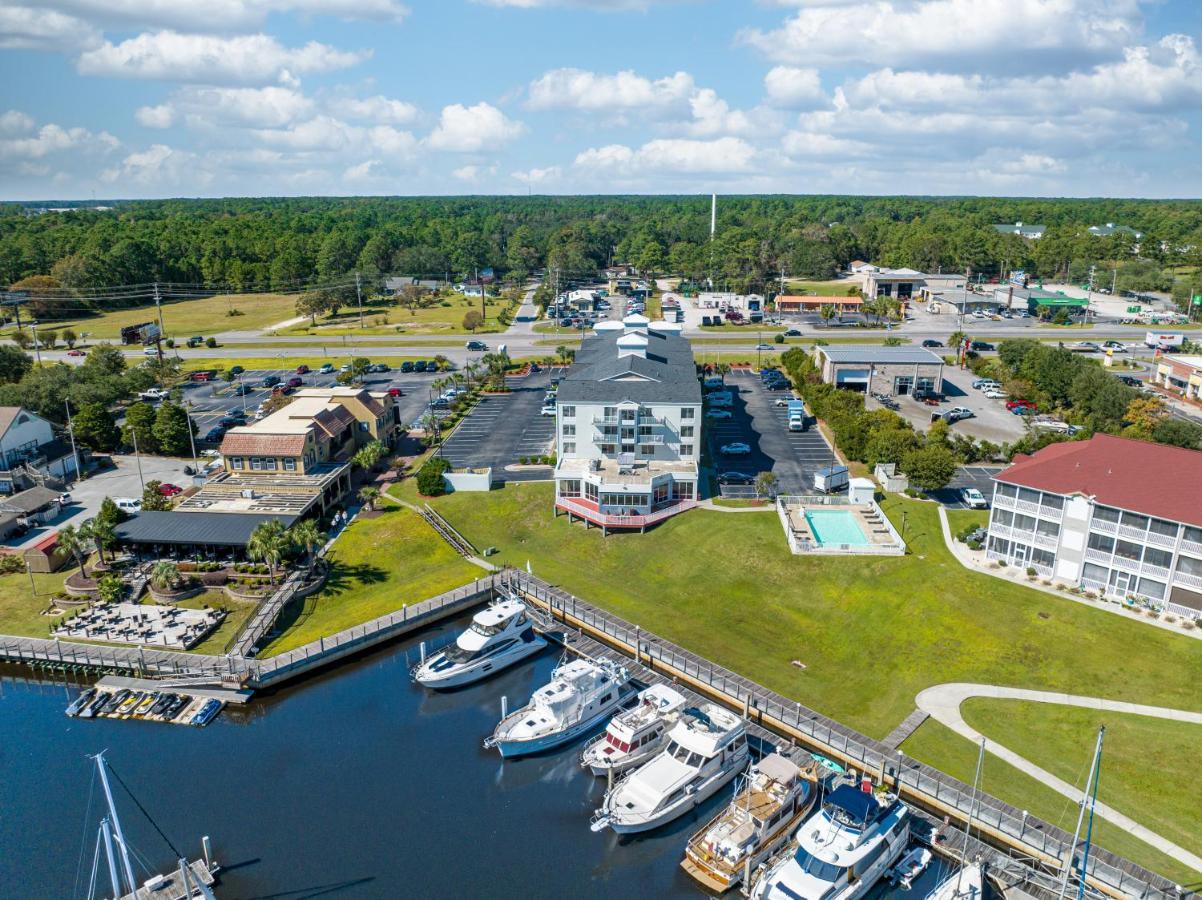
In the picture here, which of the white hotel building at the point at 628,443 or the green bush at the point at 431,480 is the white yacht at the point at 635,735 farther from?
the green bush at the point at 431,480

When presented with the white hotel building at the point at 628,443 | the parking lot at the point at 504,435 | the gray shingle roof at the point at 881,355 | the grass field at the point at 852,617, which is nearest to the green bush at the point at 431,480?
the parking lot at the point at 504,435

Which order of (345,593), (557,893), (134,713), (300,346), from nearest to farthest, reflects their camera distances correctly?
(557,893), (134,713), (345,593), (300,346)

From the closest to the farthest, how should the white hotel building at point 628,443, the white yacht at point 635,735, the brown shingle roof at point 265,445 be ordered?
the white yacht at point 635,735, the white hotel building at point 628,443, the brown shingle roof at point 265,445

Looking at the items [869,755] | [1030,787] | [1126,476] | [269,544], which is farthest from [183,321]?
[1030,787]

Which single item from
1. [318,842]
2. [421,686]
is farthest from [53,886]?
[421,686]

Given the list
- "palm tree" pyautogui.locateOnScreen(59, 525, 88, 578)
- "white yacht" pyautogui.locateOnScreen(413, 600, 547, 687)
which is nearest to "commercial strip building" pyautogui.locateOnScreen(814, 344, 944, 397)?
"white yacht" pyautogui.locateOnScreen(413, 600, 547, 687)

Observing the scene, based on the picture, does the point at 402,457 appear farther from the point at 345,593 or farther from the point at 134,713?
the point at 134,713

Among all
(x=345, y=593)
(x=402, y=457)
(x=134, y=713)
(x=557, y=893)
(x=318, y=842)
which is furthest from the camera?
(x=402, y=457)
